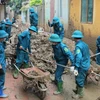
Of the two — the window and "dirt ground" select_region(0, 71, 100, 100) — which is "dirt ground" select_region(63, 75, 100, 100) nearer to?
"dirt ground" select_region(0, 71, 100, 100)

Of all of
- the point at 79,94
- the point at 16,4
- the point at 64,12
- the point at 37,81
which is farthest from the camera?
the point at 16,4

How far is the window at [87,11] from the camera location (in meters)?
12.4

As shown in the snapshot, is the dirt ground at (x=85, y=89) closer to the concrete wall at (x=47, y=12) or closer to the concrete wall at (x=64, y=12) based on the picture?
the concrete wall at (x=64, y=12)

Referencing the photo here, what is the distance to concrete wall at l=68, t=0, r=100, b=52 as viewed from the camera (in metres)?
11.8

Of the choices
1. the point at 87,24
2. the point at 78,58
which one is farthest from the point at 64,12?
the point at 78,58

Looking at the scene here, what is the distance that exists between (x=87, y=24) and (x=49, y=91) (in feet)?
18.9

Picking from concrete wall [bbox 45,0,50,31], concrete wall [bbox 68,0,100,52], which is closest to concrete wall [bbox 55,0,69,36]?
concrete wall [bbox 68,0,100,52]

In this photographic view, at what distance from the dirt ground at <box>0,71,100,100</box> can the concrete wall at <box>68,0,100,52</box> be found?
12.5ft

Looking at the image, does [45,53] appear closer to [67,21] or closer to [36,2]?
[67,21]

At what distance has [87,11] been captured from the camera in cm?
1273

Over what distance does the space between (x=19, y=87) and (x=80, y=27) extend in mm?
6526

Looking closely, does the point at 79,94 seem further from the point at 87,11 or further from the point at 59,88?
the point at 87,11

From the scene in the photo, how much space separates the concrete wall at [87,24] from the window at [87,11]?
25 centimetres

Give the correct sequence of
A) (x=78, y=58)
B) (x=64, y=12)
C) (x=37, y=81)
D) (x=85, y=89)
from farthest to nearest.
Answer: (x=64, y=12), (x=85, y=89), (x=37, y=81), (x=78, y=58)
